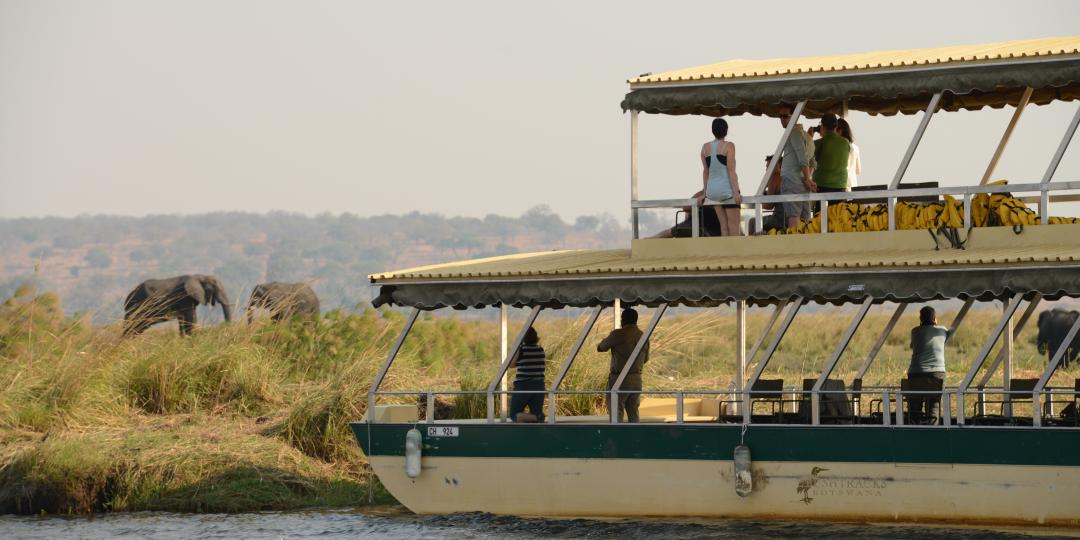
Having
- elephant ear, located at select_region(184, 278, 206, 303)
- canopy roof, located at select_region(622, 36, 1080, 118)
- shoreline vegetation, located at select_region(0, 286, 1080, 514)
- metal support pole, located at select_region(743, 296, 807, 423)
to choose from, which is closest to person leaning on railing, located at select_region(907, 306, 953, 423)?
metal support pole, located at select_region(743, 296, 807, 423)

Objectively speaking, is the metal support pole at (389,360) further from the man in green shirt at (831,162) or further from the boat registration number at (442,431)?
the man in green shirt at (831,162)

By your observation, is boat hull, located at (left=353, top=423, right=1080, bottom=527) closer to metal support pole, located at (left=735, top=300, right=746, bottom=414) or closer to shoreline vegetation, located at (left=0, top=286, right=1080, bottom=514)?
metal support pole, located at (left=735, top=300, right=746, bottom=414)

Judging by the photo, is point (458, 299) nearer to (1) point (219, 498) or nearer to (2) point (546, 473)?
(2) point (546, 473)

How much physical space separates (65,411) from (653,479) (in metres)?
9.12

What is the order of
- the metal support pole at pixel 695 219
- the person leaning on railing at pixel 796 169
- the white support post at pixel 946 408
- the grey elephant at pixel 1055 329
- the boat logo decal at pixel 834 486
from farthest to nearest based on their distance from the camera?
the grey elephant at pixel 1055 329
the person leaning on railing at pixel 796 169
the metal support pole at pixel 695 219
the boat logo decal at pixel 834 486
the white support post at pixel 946 408

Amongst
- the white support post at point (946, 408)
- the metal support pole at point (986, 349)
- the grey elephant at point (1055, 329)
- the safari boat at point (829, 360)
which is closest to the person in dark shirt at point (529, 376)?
the safari boat at point (829, 360)

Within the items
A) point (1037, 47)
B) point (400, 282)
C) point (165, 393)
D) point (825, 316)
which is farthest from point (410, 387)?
point (825, 316)

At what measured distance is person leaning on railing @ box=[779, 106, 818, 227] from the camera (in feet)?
65.3

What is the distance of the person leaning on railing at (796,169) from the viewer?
19.9 metres

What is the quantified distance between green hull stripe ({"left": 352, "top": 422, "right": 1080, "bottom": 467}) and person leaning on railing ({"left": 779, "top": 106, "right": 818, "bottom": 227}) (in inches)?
114

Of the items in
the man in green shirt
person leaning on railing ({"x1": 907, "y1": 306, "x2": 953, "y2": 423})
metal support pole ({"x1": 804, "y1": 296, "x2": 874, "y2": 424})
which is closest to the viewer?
metal support pole ({"x1": 804, "y1": 296, "x2": 874, "y2": 424})

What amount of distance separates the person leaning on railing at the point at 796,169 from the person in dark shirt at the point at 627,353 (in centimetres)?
202

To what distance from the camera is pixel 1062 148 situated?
706 inches

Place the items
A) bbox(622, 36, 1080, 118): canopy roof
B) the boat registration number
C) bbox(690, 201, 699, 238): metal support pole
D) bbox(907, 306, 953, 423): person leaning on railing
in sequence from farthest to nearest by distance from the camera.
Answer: bbox(690, 201, 699, 238): metal support pole < the boat registration number < bbox(907, 306, 953, 423): person leaning on railing < bbox(622, 36, 1080, 118): canopy roof
